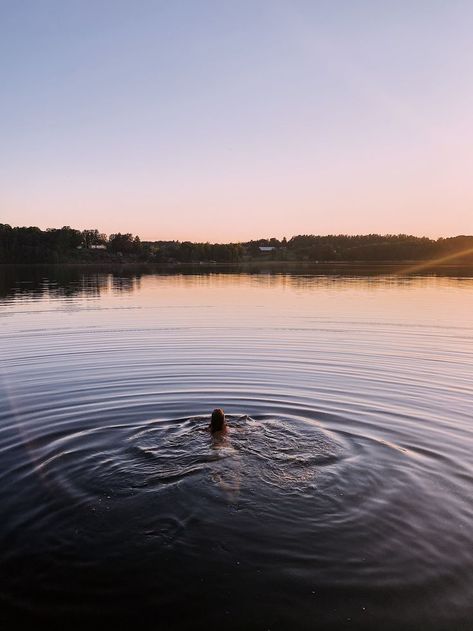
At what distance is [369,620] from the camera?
5.94 meters

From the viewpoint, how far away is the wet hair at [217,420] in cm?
1124

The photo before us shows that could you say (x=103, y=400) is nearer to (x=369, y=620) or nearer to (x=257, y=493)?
(x=257, y=493)

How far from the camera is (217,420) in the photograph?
11273 millimetres

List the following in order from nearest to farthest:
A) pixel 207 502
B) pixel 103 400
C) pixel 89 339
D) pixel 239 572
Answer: pixel 239 572 < pixel 207 502 < pixel 103 400 < pixel 89 339

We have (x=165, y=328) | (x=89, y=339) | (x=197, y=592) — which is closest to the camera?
(x=197, y=592)

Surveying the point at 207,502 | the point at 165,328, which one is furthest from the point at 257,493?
the point at 165,328

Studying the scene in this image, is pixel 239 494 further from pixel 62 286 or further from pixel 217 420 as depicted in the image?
pixel 62 286

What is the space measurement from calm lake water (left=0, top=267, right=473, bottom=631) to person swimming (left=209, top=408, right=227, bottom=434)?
0.25m

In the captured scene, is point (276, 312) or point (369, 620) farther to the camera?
point (276, 312)

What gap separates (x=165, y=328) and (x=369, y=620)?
25.8m

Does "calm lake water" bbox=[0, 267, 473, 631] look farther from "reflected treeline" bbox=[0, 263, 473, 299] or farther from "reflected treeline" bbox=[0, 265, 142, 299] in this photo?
"reflected treeline" bbox=[0, 263, 473, 299]

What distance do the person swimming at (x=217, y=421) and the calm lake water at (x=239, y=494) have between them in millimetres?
254

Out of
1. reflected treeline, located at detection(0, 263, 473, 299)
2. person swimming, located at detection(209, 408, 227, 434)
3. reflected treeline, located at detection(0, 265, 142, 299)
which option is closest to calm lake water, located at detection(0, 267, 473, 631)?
person swimming, located at detection(209, 408, 227, 434)

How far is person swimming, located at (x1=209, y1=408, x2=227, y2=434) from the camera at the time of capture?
36.9ft
